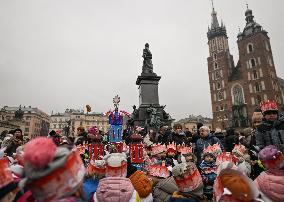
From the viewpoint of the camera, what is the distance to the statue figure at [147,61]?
1862 cm

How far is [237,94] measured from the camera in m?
68.1

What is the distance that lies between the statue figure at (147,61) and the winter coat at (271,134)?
14001 mm

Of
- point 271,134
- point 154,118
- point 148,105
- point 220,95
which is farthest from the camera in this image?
point 220,95

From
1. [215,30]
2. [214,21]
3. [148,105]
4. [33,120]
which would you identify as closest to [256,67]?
[215,30]

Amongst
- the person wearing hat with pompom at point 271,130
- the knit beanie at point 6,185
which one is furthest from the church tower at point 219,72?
the knit beanie at point 6,185

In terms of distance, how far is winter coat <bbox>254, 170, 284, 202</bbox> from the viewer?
107 inches

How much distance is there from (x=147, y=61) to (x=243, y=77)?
55.1 m

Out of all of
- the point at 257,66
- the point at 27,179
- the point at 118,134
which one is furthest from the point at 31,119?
the point at 27,179

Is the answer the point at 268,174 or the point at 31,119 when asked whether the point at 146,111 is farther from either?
the point at 31,119

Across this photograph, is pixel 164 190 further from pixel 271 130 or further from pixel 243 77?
pixel 243 77

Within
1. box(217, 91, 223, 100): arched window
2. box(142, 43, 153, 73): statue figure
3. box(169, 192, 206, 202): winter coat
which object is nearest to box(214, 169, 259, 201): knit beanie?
box(169, 192, 206, 202): winter coat

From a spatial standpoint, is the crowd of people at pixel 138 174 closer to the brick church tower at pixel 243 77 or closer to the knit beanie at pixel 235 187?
the knit beanie at pixel 235 187

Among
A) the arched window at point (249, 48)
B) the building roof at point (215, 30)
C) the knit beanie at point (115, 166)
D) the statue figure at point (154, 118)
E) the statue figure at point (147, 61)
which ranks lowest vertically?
the knit beanie at point (115, 166)

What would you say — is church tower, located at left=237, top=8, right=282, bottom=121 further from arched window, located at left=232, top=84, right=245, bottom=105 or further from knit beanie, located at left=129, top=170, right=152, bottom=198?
knit beanie, located at left=129, top=170, right=152, bottom=198
